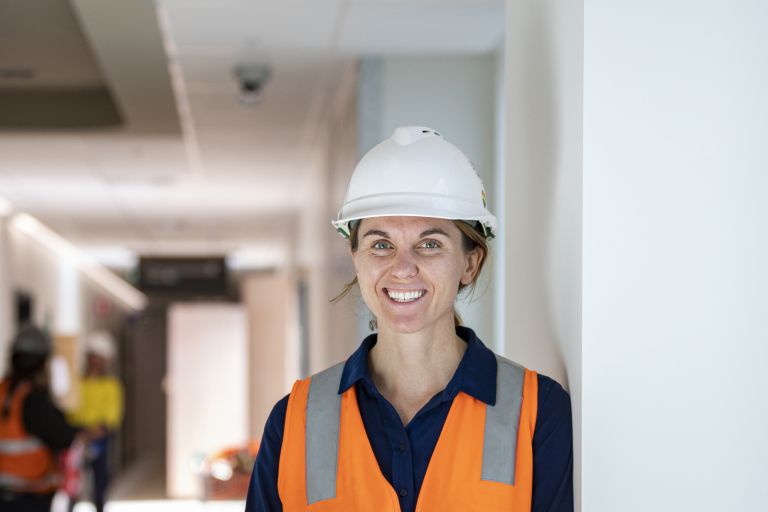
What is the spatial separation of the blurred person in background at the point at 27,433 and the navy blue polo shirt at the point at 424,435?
12.1ft

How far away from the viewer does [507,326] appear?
2824mm

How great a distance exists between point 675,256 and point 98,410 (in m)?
8.42

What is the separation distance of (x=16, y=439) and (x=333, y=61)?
8.10 ft

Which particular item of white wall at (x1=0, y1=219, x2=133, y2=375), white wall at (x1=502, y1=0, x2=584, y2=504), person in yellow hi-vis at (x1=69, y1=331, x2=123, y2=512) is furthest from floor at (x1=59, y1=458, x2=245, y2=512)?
white wall at (x1=502, y1=0, x2=584, y2=504)

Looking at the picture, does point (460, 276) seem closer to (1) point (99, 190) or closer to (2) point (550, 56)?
(2) point (550, 56)

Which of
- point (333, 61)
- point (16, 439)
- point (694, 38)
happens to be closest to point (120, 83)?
point (333, 61)

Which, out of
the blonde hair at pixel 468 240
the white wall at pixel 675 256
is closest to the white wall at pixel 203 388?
the blonde hair at pixel 468 240

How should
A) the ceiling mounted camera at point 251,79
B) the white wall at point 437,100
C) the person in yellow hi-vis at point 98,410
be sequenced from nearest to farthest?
the white wall at point 437,100 → the ceiling mounted camera at point 251,79 → the person in yellow hi-vis at point 98,410

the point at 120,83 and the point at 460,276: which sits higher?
the point at 120,83

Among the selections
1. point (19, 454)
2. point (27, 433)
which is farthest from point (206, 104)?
point (19, 454)

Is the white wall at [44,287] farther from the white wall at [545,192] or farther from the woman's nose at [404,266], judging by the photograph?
the woman's nose at [404,266]

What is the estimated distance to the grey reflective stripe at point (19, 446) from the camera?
18.5 ft

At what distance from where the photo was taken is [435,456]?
6.61 feet

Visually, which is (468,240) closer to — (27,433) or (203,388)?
(27,433)
